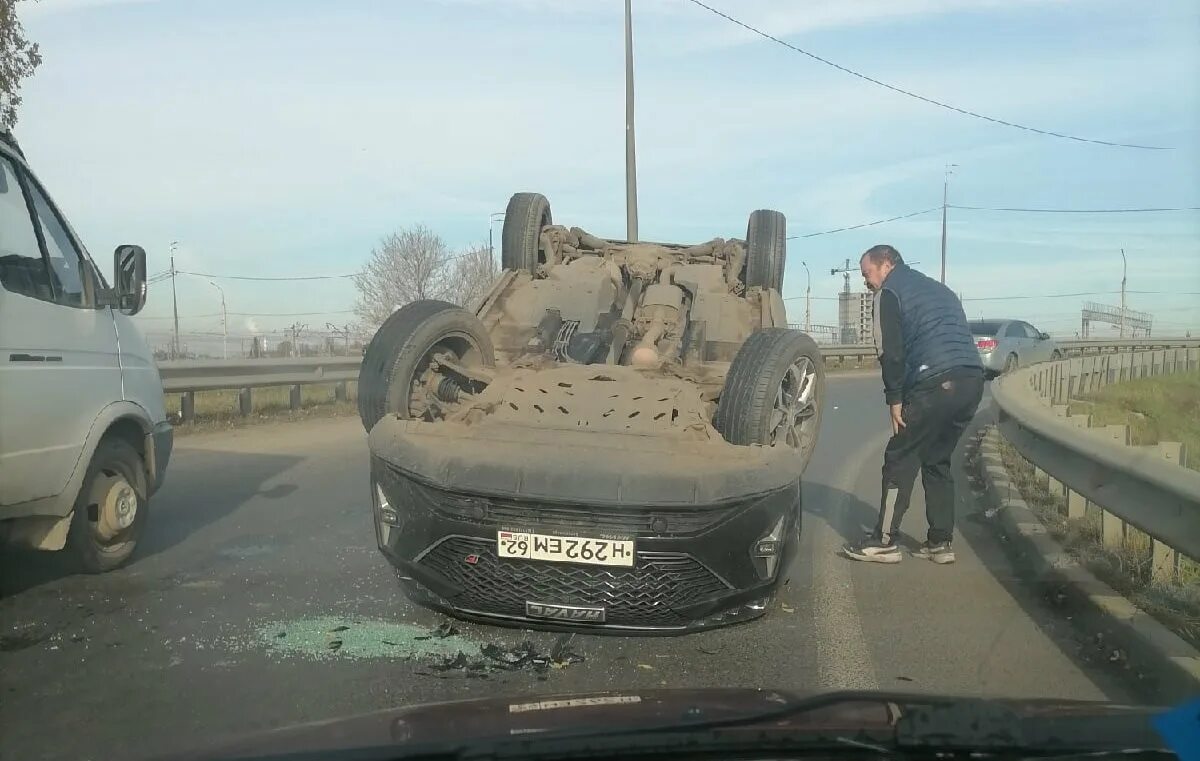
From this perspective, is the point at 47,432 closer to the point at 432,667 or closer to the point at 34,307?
the point at 34,307

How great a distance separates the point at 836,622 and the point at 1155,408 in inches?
588

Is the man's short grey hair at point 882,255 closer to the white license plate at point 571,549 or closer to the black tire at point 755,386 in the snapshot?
the black tire at point 755,386

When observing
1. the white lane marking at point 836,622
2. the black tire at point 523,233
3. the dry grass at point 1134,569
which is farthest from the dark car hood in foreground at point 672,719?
the black tire at point 523,233

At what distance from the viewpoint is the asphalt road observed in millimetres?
3939

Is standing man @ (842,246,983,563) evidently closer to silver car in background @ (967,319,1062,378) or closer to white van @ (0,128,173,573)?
white van @ (0,128,173,573)

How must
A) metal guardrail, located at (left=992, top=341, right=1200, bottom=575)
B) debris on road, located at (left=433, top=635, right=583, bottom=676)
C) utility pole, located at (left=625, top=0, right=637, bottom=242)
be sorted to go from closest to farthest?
metal guardrail, located at (left=992, top=341, right=1200, bottom=575) → debris on road, located at (left=433, top=635, right=583, bottom=676) → utility pole, located at (left=625, top=0, right=637, bottom=242)

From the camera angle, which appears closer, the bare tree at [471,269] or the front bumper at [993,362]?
the front bumper at [993,362]

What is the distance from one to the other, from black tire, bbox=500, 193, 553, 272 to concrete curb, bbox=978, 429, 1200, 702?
11.9ft

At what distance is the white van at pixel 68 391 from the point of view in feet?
16.9

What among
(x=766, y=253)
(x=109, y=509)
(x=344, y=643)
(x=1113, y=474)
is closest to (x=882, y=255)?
(x=766, y=253)

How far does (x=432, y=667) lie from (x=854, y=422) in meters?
12.3

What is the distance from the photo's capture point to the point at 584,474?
14.1 feet

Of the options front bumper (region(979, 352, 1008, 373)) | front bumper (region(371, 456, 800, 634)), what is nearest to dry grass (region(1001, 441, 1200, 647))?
front bumper (region(371, 456, 800, 634))

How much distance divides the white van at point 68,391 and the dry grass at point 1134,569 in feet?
17.6
